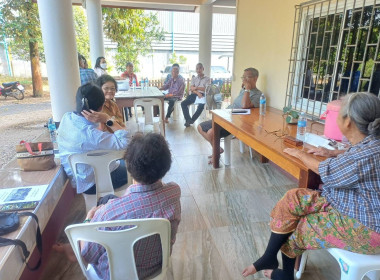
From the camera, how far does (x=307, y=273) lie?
162 centimetres

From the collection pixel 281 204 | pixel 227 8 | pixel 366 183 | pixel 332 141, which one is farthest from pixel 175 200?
pixel 227 8

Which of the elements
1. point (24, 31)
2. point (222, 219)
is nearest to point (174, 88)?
point (24, 31)

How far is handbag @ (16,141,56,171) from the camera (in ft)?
5.70

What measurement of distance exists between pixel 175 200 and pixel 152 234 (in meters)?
0.17

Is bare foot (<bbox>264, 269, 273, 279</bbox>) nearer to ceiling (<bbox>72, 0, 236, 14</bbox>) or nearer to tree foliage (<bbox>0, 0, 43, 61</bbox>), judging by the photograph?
ceiling (<bbox>72, 0, 236, 14</bbox>)

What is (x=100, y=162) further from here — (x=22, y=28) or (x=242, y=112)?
(x=22, y=28)

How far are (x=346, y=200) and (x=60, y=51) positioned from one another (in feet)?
8.33

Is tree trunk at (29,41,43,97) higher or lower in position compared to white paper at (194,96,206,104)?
higher

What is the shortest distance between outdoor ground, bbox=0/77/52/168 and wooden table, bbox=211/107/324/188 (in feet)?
7.92

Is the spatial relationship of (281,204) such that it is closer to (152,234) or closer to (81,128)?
(152,234)

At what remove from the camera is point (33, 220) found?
1233 millimetres

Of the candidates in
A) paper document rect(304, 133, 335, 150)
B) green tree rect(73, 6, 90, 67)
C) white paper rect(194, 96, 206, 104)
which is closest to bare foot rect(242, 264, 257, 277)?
paper document rect(304, 133, 335, 150)

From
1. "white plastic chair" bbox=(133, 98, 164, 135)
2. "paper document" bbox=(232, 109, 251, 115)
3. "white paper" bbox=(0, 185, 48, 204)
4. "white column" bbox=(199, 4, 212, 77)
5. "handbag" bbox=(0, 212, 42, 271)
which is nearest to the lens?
"handbag" bbox=(0, 212, 42, 271)

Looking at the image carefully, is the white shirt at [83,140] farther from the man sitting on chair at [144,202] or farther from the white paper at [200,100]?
the white paper at [200,100]
